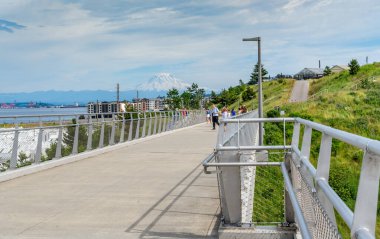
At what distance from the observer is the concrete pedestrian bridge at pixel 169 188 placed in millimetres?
3035

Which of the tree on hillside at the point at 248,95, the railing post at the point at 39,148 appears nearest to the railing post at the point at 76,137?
the railing post at the point at 39,148

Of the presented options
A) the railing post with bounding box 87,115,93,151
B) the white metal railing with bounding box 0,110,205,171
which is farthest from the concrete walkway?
the railing post with bounding box 87,115,93,151

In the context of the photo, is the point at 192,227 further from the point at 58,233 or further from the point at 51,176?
the point at 51,176

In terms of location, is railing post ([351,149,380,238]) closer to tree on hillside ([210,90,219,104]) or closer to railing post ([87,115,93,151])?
railing post ([87,115,93,151])

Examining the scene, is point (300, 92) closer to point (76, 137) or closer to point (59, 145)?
point (76, 137)

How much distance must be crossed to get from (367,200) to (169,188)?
8.04 metres

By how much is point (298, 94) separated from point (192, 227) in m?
138

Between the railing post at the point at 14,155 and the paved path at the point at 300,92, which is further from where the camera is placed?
the paved path at the point at 300,92

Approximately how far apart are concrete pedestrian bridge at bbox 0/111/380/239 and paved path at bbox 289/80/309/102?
115903 mm

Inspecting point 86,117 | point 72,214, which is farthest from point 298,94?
point 72,214

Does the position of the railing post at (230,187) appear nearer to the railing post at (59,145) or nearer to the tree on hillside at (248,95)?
the railing post at (59,145)

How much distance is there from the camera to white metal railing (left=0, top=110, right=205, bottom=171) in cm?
1188

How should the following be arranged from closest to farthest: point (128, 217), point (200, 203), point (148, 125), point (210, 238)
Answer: point (210, 238)
point (128, 217)
point (200, 203)
point (148, 125)

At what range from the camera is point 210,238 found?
621 centimetres
